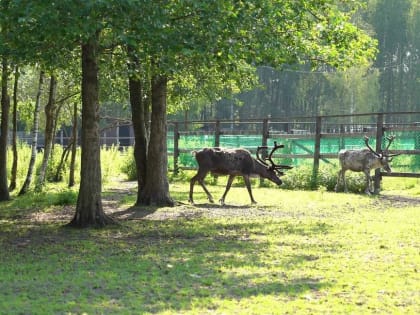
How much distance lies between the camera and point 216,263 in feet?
27.5

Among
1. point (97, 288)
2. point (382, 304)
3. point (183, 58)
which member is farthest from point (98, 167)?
point (382, 304)

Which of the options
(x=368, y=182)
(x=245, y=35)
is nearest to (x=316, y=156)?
(x=368, y=182)

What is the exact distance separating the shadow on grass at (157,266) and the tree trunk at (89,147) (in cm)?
42

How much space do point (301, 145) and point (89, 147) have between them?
1378 centimetres

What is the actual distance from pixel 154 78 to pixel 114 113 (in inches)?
1939

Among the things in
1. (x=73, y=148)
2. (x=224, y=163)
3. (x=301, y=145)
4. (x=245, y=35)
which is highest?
(x=245, y=35)

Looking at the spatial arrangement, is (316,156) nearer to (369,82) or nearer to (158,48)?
(158,48)

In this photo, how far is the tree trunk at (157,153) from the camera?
47.5ft

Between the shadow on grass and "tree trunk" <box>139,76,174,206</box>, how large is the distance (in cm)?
267

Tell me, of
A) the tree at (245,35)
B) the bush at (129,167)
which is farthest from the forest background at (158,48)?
the bush at (129,167)

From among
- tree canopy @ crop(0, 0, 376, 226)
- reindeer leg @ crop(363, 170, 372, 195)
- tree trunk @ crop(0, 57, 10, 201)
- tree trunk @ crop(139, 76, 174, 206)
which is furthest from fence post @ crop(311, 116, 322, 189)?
tree trunk @ crop(0, 57, 10, 201)

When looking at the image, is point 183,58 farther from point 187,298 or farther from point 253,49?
point 187,298

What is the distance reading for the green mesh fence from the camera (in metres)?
22.2

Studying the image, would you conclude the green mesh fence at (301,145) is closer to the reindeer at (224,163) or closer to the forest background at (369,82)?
the reindeer at (224,163)
